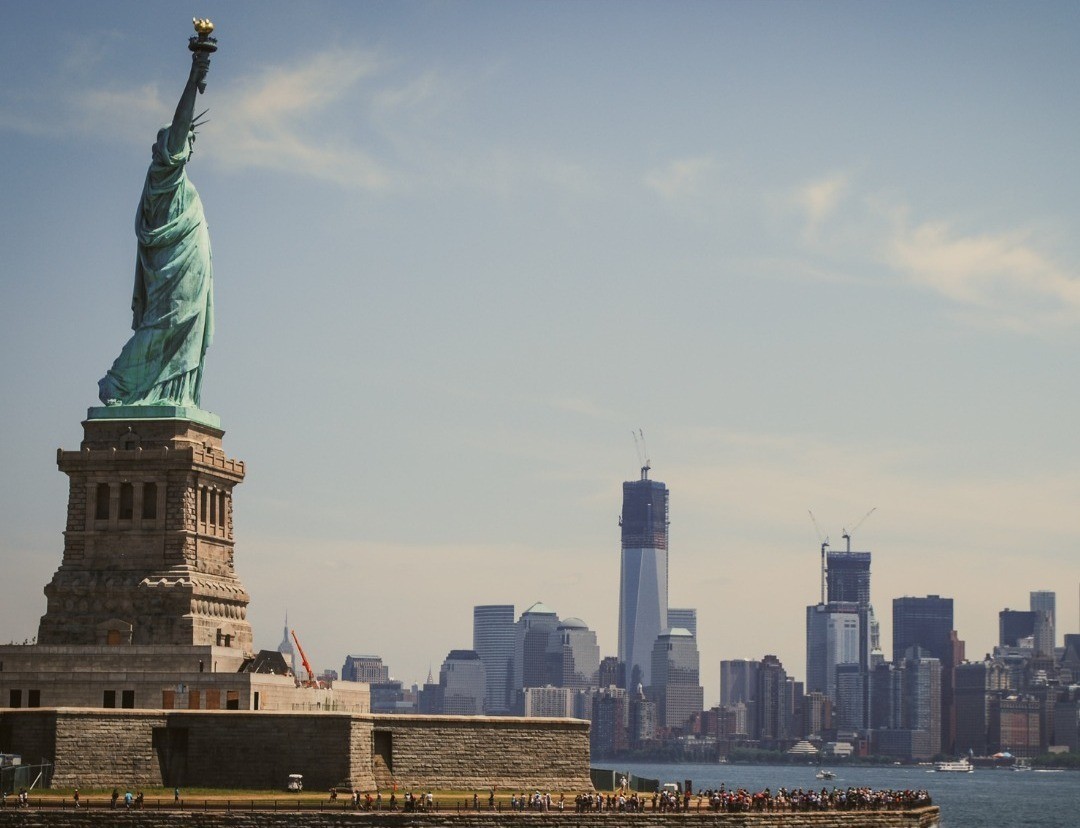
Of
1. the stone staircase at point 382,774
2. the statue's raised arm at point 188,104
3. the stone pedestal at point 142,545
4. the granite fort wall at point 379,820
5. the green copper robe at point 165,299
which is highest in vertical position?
the statue's raised arm at point 188,104

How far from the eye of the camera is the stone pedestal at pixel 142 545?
97.7 meters

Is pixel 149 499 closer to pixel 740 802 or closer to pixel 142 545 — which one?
pixel 142 545

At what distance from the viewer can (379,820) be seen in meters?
83.0

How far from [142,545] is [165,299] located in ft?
39.4

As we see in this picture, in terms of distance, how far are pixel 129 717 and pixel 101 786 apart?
299cm

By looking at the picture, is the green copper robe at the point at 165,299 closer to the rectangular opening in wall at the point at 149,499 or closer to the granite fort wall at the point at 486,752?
the rectangular opening in wall at the point at 149,499

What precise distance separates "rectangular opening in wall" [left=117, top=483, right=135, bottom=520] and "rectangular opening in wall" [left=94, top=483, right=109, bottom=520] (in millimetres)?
738

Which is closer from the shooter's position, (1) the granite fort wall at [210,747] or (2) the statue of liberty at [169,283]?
(1) the granite fort wall at [210,747]

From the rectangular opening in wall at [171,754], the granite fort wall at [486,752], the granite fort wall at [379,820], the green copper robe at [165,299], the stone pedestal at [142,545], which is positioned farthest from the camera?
the green copper robe at [165,299]

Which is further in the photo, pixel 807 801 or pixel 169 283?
pixel 169 283

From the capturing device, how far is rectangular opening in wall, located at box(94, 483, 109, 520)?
10056 cm

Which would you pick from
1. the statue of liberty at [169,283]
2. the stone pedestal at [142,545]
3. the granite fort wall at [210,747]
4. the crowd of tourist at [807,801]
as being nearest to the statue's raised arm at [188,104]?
the statue of liberty at [169,283]

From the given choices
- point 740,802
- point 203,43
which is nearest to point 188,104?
point 203,43

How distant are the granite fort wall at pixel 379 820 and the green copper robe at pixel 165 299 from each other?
84.6ft
